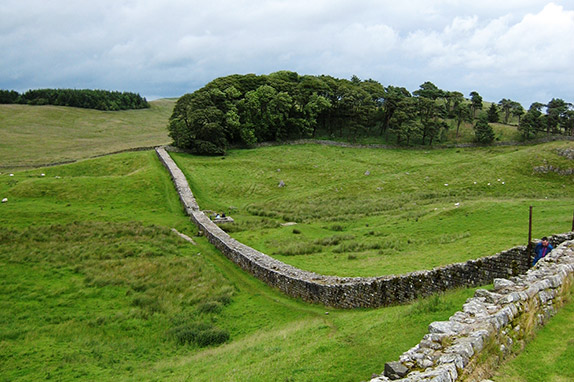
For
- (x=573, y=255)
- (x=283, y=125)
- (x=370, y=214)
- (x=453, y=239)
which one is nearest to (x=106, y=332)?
(x=573, y=255)

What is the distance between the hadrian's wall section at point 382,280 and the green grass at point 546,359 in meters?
5.52

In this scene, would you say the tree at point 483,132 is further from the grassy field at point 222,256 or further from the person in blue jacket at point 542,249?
the person in blue jacket at point 542,249

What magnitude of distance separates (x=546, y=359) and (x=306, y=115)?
73.3 metres

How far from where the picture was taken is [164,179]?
2035 inches

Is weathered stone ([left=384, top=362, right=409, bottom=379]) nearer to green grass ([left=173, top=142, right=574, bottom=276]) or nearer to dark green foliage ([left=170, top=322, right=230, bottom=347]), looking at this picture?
dark green foliage ([left=170, top=322, right=230, bottom=347])

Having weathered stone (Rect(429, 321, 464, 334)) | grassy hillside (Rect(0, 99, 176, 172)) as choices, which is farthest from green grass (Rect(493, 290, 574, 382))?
grassy hillside (Rect(0, 99, 176, 172))

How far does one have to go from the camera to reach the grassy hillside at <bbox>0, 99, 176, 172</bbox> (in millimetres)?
83438

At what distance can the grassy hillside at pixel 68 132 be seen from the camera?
83.4m

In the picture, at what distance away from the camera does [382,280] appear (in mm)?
17062

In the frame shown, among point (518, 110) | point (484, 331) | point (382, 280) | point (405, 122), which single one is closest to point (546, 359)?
point (484, 331)

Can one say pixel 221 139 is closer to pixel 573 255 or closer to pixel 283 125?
pixel 283 125

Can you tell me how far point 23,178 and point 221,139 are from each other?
2982 centimetres

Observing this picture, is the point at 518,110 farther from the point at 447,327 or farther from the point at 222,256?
the point at 447,327

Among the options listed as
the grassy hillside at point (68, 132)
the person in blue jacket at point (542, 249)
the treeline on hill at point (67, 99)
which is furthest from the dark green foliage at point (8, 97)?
the person in blue jacket at point (542, 249)
